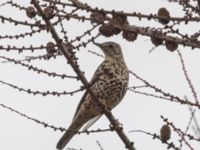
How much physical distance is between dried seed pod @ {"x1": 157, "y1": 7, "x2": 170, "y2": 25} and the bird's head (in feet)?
15.6

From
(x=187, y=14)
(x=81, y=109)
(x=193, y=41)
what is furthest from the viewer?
(x=81, y=109)

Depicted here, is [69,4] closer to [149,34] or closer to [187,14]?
[149,34]

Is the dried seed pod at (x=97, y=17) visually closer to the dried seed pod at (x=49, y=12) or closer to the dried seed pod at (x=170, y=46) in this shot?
the dried seed pod at (x=49, y=12)

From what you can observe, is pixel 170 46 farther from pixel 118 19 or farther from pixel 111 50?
pixel 111 50

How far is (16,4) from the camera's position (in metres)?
3.81

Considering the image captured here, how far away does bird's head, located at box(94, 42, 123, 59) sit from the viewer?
8539 mm

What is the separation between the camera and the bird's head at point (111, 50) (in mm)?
8539

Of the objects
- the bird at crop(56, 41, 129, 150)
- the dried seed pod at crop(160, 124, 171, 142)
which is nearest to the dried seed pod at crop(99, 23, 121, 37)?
the dried seed pod at crop(160, 124, 171, 142)

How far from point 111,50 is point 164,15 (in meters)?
5.15

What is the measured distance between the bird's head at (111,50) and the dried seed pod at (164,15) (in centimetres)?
477

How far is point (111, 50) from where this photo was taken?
8.73 metres

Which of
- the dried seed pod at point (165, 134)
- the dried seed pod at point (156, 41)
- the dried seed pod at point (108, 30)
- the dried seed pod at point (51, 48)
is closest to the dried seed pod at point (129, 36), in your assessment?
the dried seed pod at point (108, 30)

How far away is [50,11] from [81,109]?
4266 mm

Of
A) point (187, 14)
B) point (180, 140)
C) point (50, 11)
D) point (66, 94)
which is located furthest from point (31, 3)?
point (180, 140)
